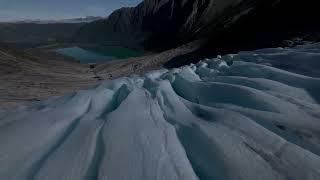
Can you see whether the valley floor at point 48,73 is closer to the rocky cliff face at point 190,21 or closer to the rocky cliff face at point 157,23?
the rocky cliff face at point 190,21

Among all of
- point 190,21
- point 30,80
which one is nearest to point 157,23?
point 190,21

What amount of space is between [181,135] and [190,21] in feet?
251

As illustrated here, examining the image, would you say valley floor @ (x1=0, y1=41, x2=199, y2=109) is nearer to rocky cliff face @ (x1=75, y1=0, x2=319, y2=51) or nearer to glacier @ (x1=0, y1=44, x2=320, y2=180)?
rocky cliff face @ (x1=75, y1=0, x2=319, y2=51)

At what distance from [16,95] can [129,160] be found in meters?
18.7

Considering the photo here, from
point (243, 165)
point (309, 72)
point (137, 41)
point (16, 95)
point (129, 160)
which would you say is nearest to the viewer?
point (243, 165)

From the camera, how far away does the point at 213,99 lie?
6172 mm

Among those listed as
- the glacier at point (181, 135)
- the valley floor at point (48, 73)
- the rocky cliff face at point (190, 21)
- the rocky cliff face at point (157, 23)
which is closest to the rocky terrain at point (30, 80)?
the valley floor at point (48, 73)

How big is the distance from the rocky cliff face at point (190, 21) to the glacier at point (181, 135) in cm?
2695

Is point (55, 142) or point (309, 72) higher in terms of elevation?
point (55, 142)

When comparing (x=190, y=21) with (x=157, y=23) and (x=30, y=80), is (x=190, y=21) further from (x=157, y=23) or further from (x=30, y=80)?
(x=30, y=80)

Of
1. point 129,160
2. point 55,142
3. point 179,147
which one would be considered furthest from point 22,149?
point 179,147

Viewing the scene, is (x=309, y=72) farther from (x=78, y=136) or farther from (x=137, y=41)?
(x=137, y=41)

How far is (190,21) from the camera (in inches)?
3152

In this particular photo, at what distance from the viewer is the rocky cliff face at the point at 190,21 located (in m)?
38.2
